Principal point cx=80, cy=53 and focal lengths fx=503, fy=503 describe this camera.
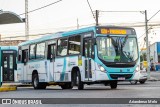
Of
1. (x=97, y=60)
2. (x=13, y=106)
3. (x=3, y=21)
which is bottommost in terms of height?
(x=13, y=106)

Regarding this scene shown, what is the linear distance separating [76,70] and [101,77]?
207cm

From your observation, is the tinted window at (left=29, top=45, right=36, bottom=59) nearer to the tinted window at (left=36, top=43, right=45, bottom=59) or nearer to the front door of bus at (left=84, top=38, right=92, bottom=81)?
the tinted window at (left=36, top=43, right=45, bottom=59)

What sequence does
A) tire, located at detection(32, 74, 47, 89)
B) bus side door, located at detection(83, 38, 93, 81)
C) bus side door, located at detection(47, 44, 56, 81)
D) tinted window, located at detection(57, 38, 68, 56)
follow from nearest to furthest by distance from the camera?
bus side door, located at detection(83, 38, 93, 81)
tinted window, located at detection(57, 38, 68, 56)
bus side door, located at detection(47, 44, 56, 81)
tire, located at detection(32, 74, 47, 89)

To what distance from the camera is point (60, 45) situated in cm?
2659

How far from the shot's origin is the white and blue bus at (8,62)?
40.5 metres

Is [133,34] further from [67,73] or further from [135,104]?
[135,104]

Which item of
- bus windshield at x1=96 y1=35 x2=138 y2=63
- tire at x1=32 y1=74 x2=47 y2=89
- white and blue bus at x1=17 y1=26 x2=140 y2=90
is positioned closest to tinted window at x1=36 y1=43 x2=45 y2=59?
tire at x1=32 y1=74 x2=47 y2=89

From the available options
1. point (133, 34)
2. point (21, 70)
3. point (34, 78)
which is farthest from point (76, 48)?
point (21, 70)

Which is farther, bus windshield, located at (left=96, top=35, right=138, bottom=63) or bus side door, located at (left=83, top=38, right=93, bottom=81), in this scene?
bus side door, located at (left=83, top=38, right=93, bottom=81)

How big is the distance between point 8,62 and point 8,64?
0.19 m

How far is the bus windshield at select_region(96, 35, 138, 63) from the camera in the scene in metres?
23.4

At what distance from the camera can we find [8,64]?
41.1m

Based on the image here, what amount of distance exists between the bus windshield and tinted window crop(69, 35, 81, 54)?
1.46m

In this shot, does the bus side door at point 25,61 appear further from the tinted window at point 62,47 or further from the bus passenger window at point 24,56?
the tinted window at point 62,47
